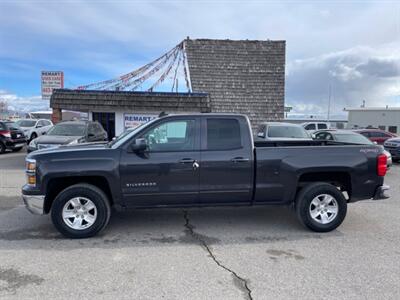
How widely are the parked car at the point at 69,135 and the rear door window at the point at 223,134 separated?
22.6 feet

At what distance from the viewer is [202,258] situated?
3.96m

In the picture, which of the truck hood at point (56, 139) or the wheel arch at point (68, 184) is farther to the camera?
the truck hood at point (56, 139)

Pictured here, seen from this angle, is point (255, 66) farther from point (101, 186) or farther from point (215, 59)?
point (101, 186)

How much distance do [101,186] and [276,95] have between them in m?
12.6

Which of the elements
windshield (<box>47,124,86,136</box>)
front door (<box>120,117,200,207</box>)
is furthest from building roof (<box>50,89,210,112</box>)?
front door (<box>120,117,200,207</box>)

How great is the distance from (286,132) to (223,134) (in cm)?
699

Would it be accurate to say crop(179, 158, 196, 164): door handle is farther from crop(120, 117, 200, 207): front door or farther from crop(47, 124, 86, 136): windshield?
crop(47, 124, 86, 136): windshield

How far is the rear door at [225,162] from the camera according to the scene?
4.76m

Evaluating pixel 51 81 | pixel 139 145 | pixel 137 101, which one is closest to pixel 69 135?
pixel 137 101

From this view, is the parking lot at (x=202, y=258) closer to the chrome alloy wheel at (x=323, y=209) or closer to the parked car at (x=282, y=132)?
the chrome alloy wheel at (x=323, y=209)

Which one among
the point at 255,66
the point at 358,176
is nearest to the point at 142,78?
the point at 255,66

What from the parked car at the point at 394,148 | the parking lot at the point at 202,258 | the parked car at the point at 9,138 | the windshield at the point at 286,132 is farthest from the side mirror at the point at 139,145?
the parked car at the point at 9,138

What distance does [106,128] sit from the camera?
559 inches

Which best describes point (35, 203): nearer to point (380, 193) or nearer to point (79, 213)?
point (79, 213)
